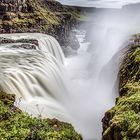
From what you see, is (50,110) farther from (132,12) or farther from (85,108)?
(132,12)

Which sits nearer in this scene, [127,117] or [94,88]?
[127,117]

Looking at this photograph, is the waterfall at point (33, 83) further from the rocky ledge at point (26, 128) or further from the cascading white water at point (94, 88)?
the rocky ledge at point (26, 128)

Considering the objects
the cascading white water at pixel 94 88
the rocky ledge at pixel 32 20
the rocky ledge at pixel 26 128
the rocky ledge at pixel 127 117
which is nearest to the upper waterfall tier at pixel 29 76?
the cascading white water at pixel 94 88

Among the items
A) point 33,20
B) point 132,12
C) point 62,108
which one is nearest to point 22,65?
point 62,108

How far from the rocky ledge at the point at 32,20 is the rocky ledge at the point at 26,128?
50885mm

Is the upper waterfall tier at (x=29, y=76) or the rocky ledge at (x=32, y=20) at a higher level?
the upper waterfall tier at (x=29, y=76)

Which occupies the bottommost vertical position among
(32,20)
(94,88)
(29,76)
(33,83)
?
(32,20)

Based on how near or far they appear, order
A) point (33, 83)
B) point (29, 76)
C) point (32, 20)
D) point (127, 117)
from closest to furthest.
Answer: point (127, 117)
point (33, 83)
point (29, 76)
point (32, 20)

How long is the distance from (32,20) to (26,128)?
6232 centimetres

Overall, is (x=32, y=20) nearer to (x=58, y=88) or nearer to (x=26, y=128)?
(x=58, y=88)

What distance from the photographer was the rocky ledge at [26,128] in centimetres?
1683

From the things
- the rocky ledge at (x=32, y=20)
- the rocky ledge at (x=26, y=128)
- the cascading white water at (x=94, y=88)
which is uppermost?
the rocky ledge at (x=26, y=128)

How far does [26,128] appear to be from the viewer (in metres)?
17.9

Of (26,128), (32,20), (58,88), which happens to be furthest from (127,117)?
(32,20)
